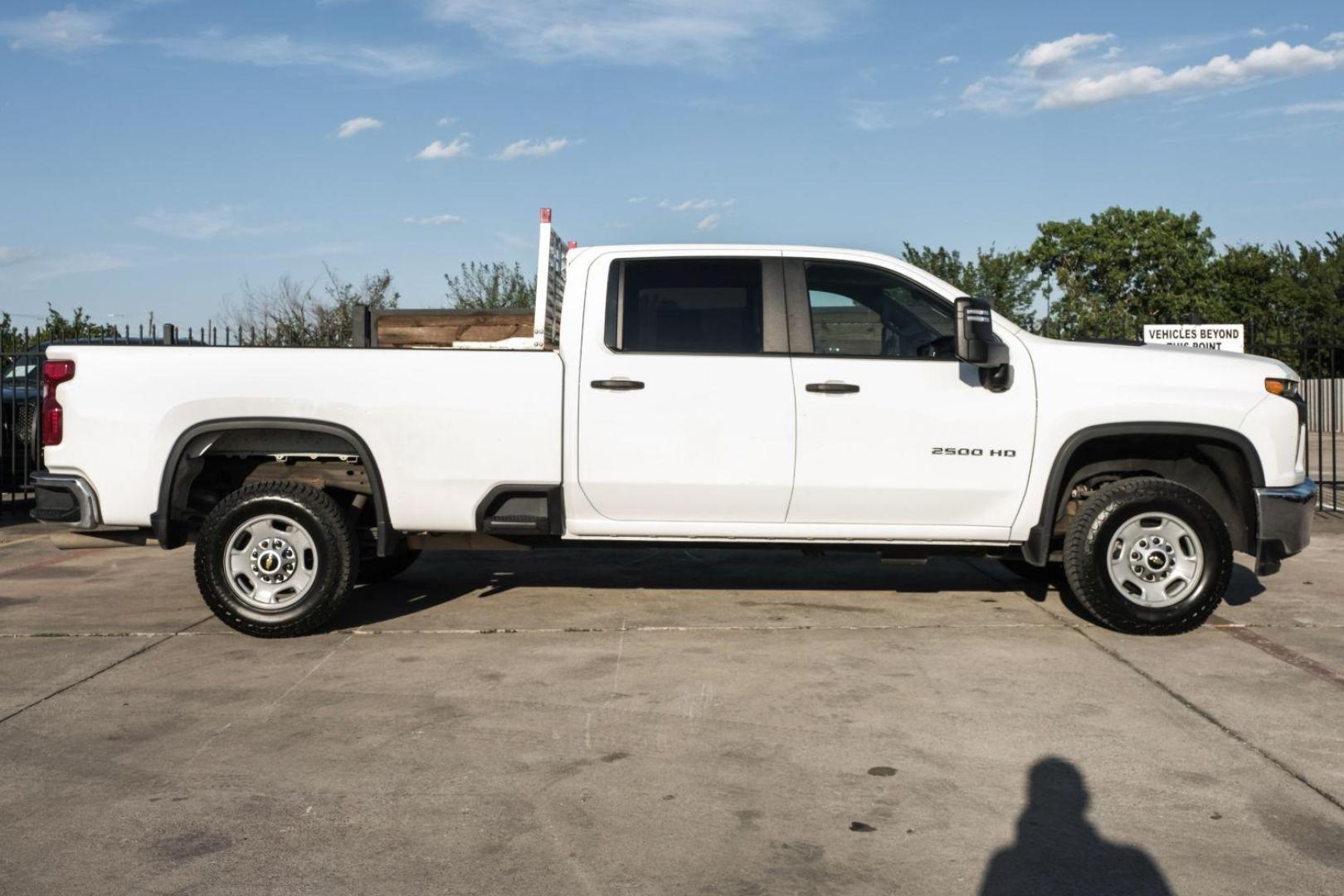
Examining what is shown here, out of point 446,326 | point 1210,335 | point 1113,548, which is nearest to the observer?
point 1113,548

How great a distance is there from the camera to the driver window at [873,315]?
669 centimetres

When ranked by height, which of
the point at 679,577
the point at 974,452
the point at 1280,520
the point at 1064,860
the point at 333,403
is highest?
the point at 333,403

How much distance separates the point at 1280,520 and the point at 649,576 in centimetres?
404

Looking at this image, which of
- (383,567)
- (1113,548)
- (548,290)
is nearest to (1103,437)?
(1113,548)

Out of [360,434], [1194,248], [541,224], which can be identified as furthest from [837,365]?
[1194,248]

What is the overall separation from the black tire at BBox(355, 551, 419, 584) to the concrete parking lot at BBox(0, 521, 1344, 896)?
600 mm

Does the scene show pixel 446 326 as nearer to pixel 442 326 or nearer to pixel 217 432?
pixel 442 326

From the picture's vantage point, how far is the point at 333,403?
6.53 meters

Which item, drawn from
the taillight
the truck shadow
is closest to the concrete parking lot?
the truck shadow

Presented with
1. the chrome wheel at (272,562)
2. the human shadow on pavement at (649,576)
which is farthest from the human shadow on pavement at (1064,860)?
the chrome wheel at (272,562)

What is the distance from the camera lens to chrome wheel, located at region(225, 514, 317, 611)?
21.8 ft

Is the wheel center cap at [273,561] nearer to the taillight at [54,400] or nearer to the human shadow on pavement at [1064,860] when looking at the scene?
the taillight at [54,400]

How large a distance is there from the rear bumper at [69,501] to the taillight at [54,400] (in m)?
0.20

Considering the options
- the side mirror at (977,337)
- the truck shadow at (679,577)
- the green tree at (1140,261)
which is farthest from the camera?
the green tree at (1140,261)
